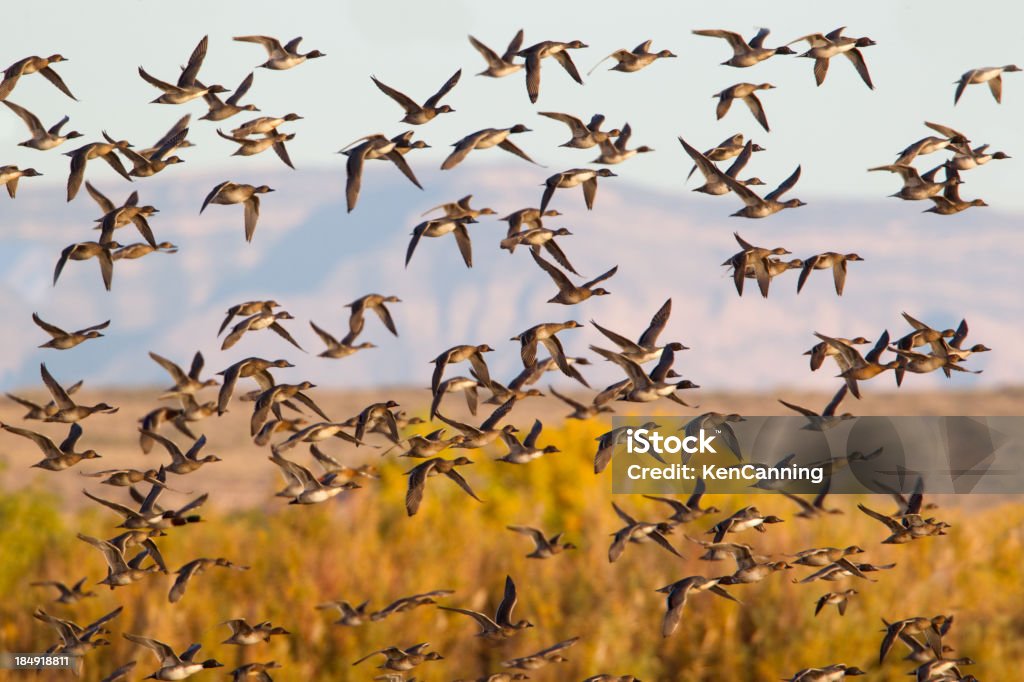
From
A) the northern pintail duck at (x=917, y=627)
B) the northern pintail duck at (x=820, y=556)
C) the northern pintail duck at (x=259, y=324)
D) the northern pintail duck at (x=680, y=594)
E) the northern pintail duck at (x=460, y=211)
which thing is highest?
the northern pintail duck at (x=460, y=211)

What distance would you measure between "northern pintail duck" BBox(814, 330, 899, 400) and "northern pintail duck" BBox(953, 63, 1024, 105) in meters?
1.73

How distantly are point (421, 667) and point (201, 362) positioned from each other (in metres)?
6.30

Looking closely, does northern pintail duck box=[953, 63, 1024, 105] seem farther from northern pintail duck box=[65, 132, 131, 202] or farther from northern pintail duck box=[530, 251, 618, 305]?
northern pintail duck box=[65, 132, 131, 202]

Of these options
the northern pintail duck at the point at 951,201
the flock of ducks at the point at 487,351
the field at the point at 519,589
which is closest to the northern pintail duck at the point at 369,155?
the flock of ducks at the point at 487,351

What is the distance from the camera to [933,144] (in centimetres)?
912

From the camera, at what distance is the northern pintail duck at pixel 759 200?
8.24 meters

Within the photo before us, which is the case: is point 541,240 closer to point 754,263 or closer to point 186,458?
point 754,263

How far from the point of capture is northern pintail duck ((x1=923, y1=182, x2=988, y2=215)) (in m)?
8.90

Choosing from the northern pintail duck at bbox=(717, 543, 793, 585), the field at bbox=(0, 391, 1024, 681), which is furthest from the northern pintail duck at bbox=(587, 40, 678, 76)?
the field at bbox=(0, 391, 1024, 681)

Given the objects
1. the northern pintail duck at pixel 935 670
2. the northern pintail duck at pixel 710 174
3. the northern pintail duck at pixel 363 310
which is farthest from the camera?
the northern pintail duck at pixel 363 310

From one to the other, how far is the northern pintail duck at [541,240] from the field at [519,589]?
276 inches

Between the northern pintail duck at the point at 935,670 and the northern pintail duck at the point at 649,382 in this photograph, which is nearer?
the northern pintail duck at the point at 649,382

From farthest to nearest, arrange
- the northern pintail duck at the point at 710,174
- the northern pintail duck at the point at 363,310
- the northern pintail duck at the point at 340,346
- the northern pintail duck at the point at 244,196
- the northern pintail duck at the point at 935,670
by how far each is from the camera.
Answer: the northern pintail duck at the point at 363,310, the northern pintail duck at the point at 340,346, the northern pintail duck at the point at 244,196, the northern pintail duck at the point at 935,670, the northern pintail duck at the point at 710,174

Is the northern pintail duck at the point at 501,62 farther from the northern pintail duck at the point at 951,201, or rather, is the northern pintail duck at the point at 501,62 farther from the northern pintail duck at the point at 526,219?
the northern pintail duck at the point at 951,201
